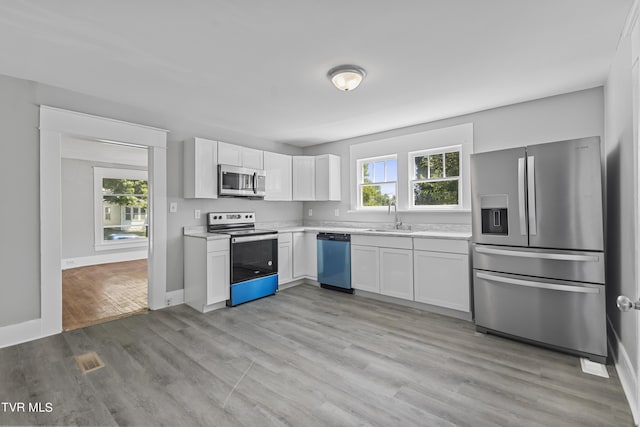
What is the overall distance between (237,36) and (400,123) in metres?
2.72

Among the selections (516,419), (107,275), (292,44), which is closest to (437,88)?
(292,44)

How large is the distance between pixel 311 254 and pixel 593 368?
3344mm

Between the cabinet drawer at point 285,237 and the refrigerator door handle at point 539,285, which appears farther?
the cabinet drawer at point 285,237

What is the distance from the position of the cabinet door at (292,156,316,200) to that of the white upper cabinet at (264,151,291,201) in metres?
0.12

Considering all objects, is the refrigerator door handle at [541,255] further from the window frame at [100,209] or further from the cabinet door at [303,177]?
the window frame at [100,209]

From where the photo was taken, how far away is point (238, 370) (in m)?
2.28

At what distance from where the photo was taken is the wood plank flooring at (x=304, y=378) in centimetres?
177

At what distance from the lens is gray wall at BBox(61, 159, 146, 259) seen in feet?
21.0

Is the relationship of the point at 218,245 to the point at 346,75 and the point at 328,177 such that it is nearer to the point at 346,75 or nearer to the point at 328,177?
the point at 328,177

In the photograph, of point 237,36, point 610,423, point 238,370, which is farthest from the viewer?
point 238,370

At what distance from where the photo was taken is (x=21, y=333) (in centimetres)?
274

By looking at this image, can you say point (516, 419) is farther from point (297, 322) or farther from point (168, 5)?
point (168, 5)

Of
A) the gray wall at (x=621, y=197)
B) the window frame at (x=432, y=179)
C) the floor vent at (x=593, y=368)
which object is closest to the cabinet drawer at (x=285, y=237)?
the window frame at (x=432, y=179)

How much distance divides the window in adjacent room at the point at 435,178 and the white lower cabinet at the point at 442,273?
92cm
